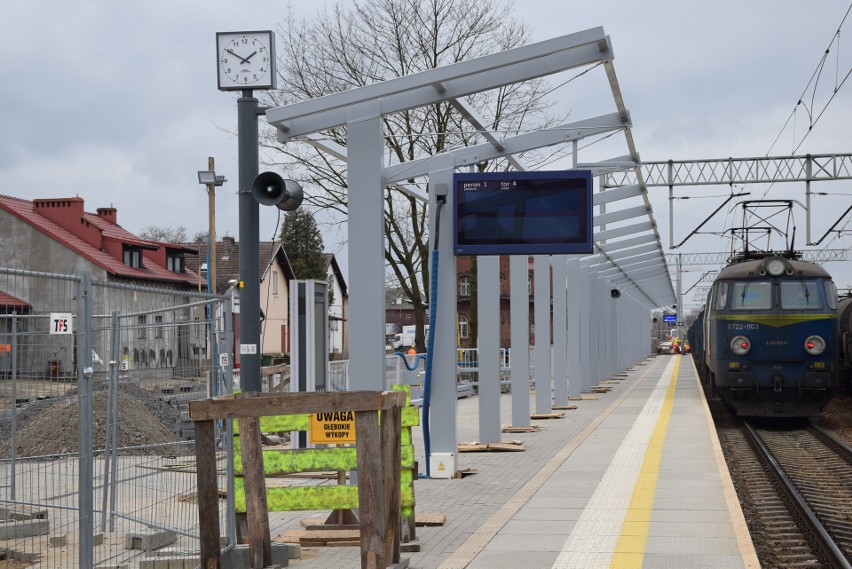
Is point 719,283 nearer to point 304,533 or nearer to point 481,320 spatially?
point 481,320

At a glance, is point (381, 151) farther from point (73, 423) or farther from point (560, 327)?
point (560, 327)

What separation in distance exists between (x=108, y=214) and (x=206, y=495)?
176 ft

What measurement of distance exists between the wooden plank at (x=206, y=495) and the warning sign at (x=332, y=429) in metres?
1.82

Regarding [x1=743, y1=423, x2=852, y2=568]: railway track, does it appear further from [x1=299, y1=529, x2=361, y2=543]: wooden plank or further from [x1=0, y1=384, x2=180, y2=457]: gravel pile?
[x1=0, y1=384, x2=180, y2=457]: gravel pile

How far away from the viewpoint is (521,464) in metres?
13.9

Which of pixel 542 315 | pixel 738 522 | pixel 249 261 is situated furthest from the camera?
pixel 542 315

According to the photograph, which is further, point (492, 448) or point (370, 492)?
point (492, 448)

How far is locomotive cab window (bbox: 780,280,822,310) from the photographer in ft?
66.4

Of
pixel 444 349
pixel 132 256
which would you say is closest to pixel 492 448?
pixel 444 349

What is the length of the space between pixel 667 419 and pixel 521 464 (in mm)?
6642

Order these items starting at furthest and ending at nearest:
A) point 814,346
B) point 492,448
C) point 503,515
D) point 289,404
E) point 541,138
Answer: point 814,346 < point 492,448 < point 541,138 < point 503,515 < point 289,404

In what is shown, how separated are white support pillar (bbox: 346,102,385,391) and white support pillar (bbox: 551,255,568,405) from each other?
11.8 m

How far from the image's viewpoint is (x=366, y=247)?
11273mm

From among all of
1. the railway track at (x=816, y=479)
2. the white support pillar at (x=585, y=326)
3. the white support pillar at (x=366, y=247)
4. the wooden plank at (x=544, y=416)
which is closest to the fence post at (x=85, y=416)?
the white support pillar at (x=366, y=247)
